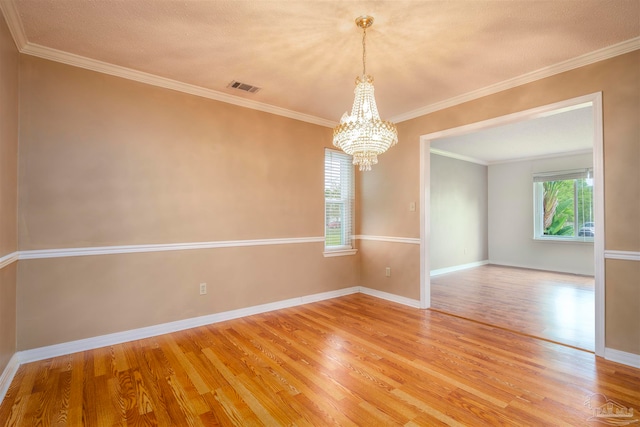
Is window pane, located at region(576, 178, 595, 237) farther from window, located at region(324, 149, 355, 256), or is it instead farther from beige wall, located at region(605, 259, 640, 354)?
window, located at region(324, 149, 355, 256)

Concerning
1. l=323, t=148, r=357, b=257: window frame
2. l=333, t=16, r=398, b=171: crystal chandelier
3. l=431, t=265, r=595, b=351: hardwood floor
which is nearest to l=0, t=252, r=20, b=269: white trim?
l=333, t=16, r=398, b=171: crystal chandelier

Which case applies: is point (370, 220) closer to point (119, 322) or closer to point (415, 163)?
point (415, 163)

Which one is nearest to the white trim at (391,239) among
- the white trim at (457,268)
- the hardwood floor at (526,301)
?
the hardwood floor at (526,301)

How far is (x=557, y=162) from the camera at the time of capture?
21.7 feet

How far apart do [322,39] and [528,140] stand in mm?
4871

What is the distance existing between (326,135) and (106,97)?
2.68m

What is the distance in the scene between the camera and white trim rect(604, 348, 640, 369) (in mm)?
2385

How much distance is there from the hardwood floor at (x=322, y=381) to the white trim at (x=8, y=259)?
2.91 ft

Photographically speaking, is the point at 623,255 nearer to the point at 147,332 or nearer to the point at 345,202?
the point at 345,202

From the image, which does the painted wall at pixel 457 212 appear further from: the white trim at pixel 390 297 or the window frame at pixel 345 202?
the window frame at pixel 345 202

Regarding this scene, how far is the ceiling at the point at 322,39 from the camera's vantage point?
2.02 m

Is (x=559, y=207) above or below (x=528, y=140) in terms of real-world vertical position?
below

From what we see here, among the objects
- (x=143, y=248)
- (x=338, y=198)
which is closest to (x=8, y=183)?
(x=143, y=248)

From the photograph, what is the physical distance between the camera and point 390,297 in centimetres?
430
